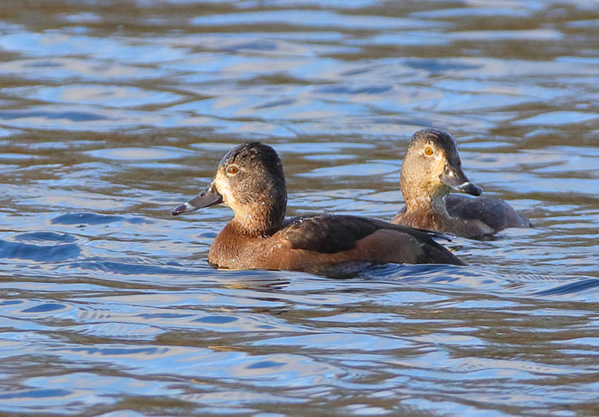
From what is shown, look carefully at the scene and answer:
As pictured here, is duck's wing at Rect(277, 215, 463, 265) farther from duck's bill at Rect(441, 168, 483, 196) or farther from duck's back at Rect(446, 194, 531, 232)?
duck's back at Rect(446, 194, 531, 232)

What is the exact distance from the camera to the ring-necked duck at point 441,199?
1140cm

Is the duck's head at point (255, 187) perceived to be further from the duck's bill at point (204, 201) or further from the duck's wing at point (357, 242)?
the duck's wing at point (357, 242)

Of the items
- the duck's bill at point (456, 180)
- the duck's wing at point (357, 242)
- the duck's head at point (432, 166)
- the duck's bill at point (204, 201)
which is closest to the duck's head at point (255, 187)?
the duck's bill at point (204, 201)

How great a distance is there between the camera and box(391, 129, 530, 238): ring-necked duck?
37.4ft

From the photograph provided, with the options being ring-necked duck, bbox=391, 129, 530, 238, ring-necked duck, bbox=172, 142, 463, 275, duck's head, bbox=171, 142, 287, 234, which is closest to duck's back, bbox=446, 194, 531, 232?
ring-necked duck, bbox=391, 129, 530, 238

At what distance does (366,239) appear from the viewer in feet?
30.4

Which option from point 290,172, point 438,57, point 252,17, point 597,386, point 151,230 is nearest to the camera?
point 597,386

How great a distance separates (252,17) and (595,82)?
625cm

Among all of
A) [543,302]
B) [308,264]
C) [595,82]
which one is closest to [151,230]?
[308,264]

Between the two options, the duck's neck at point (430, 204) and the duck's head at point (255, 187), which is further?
the duck's neck at point (430, 204)

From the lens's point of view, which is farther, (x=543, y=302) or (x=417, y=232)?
(x=417, y=232)

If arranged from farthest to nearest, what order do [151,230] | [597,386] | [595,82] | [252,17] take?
[252,17] < [595,82] < [151,230] < [597,386]

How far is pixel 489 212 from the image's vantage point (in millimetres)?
11492

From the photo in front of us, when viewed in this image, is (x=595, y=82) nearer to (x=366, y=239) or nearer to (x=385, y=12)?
(x=385, y=12)
